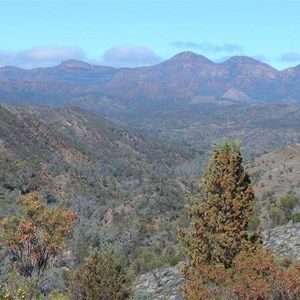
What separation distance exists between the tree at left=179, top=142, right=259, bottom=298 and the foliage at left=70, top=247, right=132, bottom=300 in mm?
2798

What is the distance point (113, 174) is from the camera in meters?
104

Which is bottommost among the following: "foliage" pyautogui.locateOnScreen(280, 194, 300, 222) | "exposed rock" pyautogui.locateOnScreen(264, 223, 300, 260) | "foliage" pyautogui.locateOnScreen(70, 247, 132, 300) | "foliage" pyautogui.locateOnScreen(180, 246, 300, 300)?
"foliage" pyautogui.locateOnScreen(280, 194, 300, 222)

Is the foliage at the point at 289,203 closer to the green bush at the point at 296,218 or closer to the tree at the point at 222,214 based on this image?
the green bush at the point at 296,218

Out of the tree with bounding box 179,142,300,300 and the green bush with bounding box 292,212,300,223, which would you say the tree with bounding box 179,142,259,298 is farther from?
the green bush with bounding box 292,212,300,223

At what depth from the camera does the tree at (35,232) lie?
12836 mm

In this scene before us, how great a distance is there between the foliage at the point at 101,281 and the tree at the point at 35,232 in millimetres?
4125

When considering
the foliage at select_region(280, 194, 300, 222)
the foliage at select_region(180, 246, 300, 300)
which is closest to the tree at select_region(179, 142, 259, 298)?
the foliage at select_region(180, 246, 300, 300)

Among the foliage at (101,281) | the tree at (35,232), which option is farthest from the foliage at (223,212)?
the tree at (35,232)

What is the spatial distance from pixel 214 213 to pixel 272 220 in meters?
23.2

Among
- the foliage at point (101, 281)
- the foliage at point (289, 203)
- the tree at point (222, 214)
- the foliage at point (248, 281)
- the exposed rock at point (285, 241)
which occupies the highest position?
the tree at point (222, 214)

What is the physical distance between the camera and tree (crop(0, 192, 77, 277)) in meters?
12.8

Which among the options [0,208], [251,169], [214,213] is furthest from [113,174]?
[214,213]

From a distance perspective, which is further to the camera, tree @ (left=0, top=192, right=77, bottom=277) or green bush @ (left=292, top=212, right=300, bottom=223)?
green bush @ (left=292, top=212, right=300, bottom=223)

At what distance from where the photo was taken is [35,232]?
42.6ft
